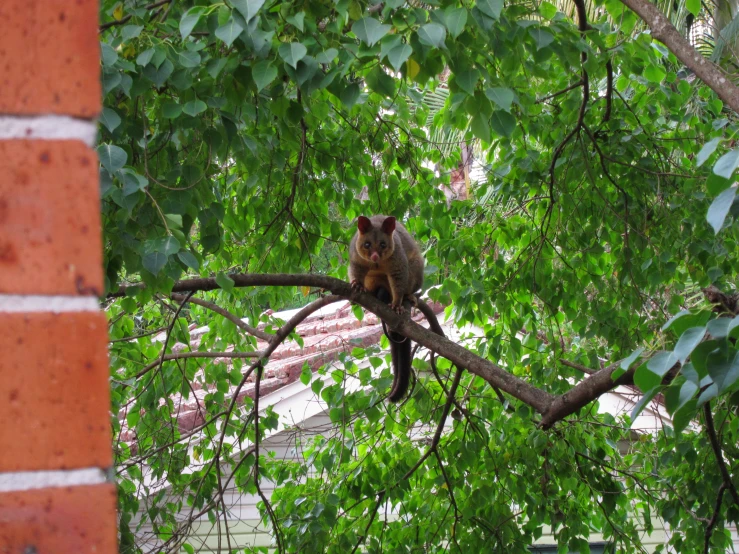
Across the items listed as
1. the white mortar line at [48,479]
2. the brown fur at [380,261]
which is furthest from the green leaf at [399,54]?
the brown fur at [380,261]

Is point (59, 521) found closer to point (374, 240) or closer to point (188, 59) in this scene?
point (188, 59)

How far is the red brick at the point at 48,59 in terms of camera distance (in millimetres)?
561

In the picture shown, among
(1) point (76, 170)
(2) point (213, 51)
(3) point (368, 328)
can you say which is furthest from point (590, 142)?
(1) point (76, 170)

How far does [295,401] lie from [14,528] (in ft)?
20.5

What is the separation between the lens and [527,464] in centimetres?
504

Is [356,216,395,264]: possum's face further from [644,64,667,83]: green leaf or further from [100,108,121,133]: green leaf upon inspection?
[100,108,121,133]: green leaf

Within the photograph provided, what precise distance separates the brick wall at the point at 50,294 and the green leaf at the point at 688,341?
1.08m

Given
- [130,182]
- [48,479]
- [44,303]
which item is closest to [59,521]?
[48,479]

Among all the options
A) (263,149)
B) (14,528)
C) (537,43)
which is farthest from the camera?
(263,149)

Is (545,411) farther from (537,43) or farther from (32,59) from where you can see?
(32,59)

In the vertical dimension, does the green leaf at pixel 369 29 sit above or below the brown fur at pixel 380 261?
above

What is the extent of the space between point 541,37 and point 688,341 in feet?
5.80

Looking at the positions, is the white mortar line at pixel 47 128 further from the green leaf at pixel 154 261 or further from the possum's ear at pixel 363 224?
the possum's ear at pixel 363 224

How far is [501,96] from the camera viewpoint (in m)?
2.38
